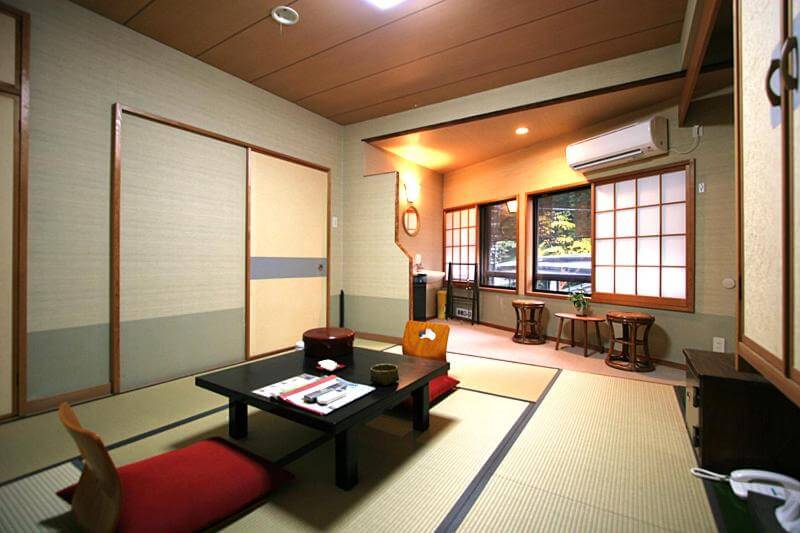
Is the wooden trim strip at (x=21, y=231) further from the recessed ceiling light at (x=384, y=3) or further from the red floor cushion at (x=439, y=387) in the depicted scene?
the red floor cushion at (x=439, y=387)

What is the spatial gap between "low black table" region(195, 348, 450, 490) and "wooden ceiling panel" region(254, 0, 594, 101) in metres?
2.42

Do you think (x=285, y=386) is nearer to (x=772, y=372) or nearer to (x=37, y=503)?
(x=37, y=503)

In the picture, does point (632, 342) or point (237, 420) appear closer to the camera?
A: point (237, 420)

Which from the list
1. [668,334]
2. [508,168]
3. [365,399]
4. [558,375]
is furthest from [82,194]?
[668,334]

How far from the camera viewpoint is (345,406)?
5.00 ft

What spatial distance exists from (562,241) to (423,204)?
2.22m

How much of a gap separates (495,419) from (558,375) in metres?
1.20

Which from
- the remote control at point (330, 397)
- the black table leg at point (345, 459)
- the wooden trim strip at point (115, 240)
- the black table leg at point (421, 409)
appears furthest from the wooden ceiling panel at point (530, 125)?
the black table leg at point (345, 459)

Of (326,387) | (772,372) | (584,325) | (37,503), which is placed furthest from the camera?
(584,325)

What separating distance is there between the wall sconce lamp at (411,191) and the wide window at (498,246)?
1.11 metres

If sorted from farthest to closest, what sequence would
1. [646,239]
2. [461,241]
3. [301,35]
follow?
[461,241] < [646,239] < [301,35]

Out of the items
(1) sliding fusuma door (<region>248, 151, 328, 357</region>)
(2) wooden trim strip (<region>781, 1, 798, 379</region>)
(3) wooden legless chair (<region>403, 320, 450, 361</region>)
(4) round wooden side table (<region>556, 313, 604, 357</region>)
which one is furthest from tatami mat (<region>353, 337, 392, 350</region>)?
(2) wooden trim strip (<region>781, 1, 798, 379</region>)

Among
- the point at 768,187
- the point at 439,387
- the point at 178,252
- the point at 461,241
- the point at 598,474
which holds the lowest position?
the point at 598,474

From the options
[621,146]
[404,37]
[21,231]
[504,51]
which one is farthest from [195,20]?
[621,146]
